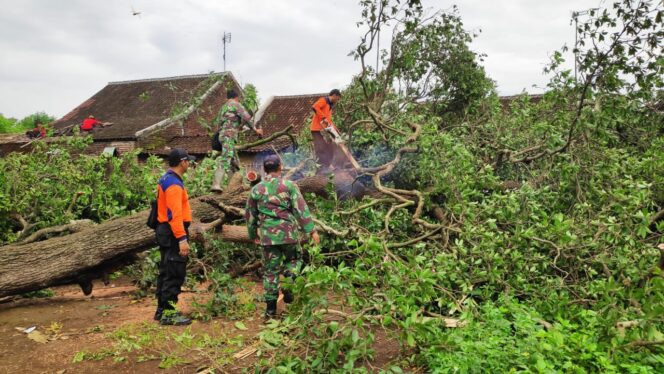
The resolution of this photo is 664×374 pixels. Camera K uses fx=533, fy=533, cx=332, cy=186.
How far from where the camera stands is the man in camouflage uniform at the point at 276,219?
16.1 feet

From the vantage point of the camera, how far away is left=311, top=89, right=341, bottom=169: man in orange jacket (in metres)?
7.93

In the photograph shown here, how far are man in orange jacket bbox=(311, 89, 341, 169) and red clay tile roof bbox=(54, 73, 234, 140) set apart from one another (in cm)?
1579

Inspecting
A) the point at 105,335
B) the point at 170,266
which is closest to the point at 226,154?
the point at 170,266

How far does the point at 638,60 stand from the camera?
17.7ft

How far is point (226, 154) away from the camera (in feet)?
26.1

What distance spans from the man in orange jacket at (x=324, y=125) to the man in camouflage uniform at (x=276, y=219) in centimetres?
293

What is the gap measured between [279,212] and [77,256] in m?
2.53

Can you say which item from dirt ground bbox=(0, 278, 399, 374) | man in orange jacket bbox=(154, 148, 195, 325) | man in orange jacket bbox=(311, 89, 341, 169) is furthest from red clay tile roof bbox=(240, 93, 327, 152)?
man in orange jacket bbox=(154, 148, 195, 325)

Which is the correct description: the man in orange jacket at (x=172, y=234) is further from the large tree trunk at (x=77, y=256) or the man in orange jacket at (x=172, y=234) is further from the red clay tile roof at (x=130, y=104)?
the red clay tile roof at (x=130, y=104)

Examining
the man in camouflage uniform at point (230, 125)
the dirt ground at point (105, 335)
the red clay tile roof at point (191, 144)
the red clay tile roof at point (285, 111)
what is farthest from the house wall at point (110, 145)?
the dirt ground at point (105, 335)

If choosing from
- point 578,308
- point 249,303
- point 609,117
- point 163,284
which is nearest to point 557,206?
point 609,117

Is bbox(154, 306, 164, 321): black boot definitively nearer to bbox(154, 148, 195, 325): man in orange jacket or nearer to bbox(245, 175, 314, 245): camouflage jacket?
bbox(154, 148, 195, 325): man in orange jacket

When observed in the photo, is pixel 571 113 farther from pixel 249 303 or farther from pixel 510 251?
pixel 249 303

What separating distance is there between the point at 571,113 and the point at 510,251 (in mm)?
2841
